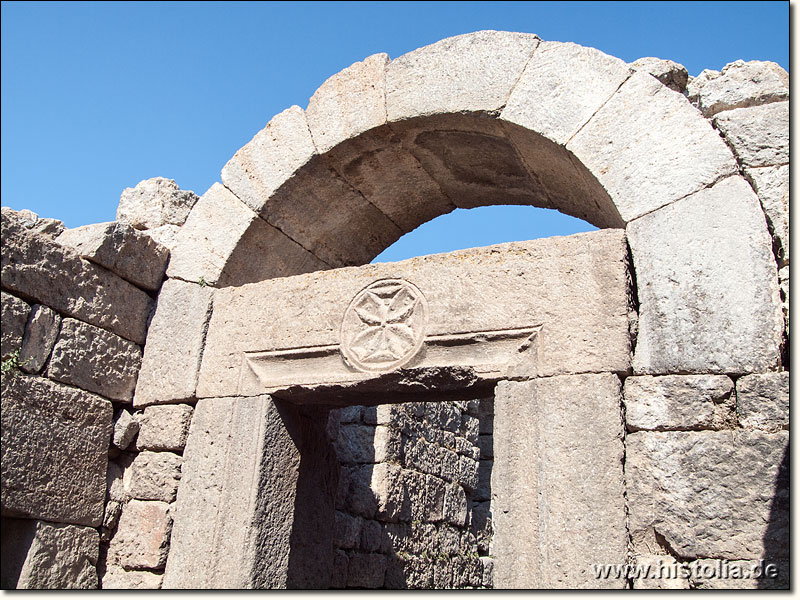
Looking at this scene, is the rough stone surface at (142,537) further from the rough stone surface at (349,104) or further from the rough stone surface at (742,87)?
the rough stone surface at (742,87)

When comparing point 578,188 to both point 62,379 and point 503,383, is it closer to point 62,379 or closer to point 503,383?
point 503,383

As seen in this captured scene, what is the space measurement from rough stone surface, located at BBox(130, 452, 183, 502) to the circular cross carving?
3.61 feet

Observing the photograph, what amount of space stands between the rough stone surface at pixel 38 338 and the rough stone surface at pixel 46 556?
2.41 feet

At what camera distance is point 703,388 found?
3021mm

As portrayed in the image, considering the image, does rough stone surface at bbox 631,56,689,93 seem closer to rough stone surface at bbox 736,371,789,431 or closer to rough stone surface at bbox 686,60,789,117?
rough stone surface at bbox 686,60,789,117

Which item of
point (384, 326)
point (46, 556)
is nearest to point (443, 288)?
point (384, 326)

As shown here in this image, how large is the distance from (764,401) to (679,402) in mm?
306

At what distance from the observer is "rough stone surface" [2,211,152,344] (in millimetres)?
3713

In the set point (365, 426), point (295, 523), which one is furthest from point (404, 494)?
point (295, 523)

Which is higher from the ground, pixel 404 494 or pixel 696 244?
pixel 696 244

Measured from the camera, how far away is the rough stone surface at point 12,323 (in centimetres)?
364

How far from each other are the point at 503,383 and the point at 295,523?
1.39 meters

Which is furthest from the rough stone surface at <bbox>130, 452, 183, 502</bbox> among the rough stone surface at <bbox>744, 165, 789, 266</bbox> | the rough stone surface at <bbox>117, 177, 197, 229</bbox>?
the rough stone surface at <bbox>744, 165, 789, 266</bbox>

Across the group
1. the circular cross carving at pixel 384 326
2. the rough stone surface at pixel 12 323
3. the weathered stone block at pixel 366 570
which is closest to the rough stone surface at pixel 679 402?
the circular cross carving at pixel 384 326
